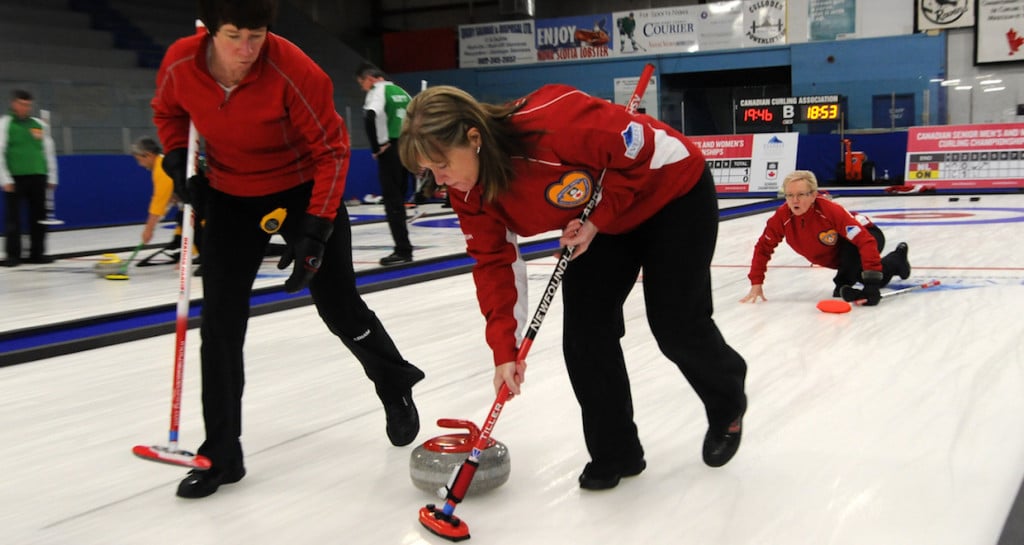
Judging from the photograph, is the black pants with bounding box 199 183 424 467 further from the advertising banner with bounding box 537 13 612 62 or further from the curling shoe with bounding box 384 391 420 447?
the advertising banner with bounding box 537 13 612 62

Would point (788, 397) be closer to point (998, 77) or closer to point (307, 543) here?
point (307, 543)

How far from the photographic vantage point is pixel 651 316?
2.40 metres

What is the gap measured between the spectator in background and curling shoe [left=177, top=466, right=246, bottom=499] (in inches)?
187

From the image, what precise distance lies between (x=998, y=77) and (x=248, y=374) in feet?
49.2

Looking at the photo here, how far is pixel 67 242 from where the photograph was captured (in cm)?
1039

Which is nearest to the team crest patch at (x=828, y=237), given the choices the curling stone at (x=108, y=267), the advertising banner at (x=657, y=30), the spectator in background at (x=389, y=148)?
the spectator in background at (x=389, y=148)

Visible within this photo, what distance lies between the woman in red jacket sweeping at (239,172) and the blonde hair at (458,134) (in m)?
0.58

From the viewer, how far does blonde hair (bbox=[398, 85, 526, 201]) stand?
197cm

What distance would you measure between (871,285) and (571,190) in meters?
3.22

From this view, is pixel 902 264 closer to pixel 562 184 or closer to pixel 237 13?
pixel 562 184

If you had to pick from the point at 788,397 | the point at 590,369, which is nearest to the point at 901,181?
the point at 788,397

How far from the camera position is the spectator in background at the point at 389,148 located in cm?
737

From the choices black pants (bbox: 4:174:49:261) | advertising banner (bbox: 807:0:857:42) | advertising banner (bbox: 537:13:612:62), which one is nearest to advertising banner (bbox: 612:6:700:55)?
advertising banner (bbox: 537:13:612:62)

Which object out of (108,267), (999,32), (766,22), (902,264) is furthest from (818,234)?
(766,22)
